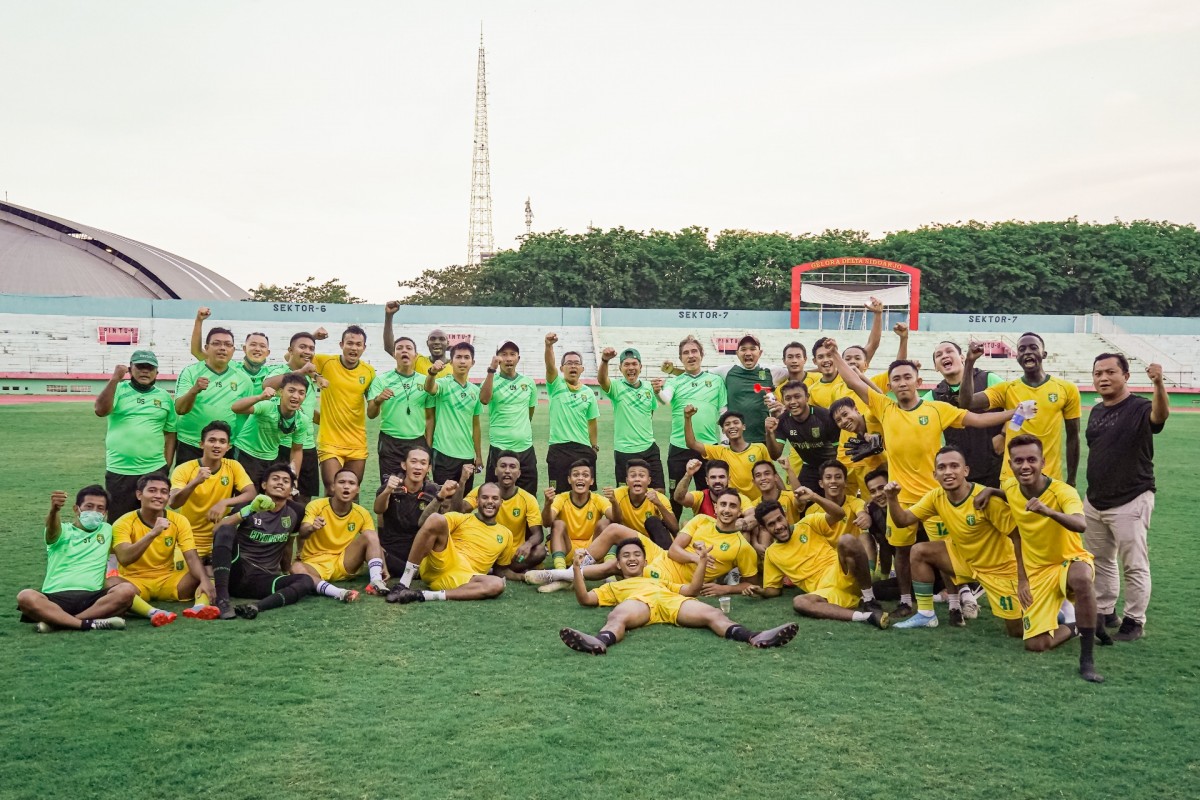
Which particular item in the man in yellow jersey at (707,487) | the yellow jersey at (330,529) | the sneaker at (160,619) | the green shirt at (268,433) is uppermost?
the green shirt at (268,433)

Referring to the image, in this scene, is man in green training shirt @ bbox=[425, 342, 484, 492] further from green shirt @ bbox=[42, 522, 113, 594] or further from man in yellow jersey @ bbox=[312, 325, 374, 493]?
green shirt @ bbox=[42, 522, 113, 594]

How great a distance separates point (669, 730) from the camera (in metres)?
4.44

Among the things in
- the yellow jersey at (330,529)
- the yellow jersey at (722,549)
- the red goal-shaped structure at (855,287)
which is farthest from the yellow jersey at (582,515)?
the red goal-shaped structure at (855,287)

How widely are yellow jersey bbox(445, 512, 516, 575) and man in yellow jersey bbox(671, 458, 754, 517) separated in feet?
4.98

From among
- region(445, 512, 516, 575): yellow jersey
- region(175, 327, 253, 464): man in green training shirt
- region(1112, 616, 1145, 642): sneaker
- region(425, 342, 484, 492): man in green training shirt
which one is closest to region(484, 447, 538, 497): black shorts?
region(425, 342, 484, 492): man in green training shirt

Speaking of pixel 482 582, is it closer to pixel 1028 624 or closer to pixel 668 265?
pixel 1028 624

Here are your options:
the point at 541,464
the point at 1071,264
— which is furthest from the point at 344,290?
the point at 541,464

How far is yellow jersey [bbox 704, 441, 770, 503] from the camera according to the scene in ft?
26.7

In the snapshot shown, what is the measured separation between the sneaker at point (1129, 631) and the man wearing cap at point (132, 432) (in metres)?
6.75

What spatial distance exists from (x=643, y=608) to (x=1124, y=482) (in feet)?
10.2

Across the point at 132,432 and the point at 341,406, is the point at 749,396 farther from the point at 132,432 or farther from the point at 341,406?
the point at 132,432

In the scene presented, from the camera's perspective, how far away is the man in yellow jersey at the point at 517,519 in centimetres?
775

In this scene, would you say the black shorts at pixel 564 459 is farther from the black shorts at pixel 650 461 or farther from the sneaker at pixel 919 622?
the sneaker at pixel 919 622

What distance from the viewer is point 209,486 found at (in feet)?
23.4
